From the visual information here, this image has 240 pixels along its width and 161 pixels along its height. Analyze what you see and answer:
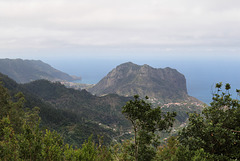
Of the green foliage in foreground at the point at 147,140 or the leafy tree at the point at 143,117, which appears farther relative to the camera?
the leafy tree at the point at 143,117

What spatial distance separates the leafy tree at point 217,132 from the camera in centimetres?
1198

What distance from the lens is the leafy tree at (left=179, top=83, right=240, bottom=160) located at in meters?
12.0

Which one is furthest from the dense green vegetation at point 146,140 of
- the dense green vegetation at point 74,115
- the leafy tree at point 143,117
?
the dense green vegetation at point 74,115

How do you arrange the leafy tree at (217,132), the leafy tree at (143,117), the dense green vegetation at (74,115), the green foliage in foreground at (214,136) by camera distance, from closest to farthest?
the green foliage in foreground at (214,136) → the leafy tree at (217,132) → the leafy tree at (143,117) → the dense green vegetation at (74,115)

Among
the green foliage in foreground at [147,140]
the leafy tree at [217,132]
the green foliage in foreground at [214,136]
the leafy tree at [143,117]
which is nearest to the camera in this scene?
the green foliage in foreground at [147,140]

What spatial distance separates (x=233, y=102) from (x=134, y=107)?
32.3ft

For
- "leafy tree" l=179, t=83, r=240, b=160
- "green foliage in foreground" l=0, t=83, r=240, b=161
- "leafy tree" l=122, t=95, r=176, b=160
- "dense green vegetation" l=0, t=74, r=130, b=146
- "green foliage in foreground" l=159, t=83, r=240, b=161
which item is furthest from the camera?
"dense green vegetation" l=0, t=74, r=130, b=146

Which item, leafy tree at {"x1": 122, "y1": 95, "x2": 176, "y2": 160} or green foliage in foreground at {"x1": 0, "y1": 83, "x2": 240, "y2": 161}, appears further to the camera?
leafy tree at {"x1": 122, "y1": 95, "x2": 176, "y2": 160}

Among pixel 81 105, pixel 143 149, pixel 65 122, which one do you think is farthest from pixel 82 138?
pixel 81 105

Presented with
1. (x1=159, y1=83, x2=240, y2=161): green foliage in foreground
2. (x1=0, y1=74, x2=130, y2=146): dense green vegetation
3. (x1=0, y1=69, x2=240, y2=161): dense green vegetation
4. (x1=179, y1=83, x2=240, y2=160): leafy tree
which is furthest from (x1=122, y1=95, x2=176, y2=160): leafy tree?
(x1=0, y1=74, x2=130, y2=146): dense green vegetation

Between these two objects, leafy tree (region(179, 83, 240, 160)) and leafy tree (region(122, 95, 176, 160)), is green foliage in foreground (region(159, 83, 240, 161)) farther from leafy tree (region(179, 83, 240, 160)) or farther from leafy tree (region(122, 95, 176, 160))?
leafy tree (region(122, 95, 176, 160))

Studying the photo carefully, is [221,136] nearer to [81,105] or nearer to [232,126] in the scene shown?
[232,126]

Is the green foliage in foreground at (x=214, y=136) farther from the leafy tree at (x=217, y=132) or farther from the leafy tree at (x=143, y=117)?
the leafy tree at (x=143, y=117)

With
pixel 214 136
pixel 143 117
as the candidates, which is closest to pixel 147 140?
pixel 143 117
